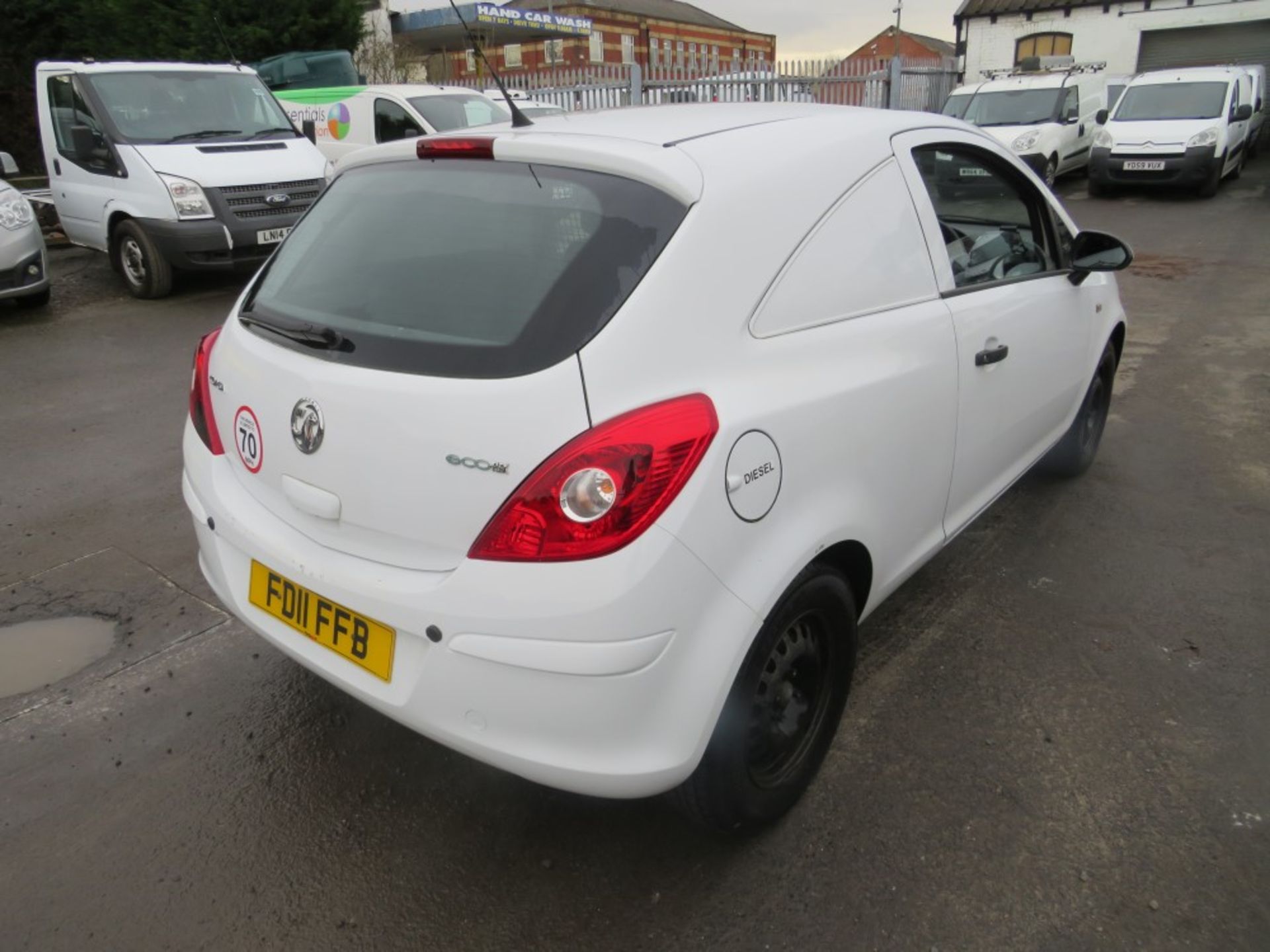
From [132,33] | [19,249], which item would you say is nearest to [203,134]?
[19,249]

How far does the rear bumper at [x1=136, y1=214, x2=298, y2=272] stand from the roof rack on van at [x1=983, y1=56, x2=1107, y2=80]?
14.0 metres

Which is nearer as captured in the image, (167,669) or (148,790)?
(148,790)

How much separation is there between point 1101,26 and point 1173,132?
14846 millimetres

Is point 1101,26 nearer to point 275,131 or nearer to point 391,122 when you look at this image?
point 391,122

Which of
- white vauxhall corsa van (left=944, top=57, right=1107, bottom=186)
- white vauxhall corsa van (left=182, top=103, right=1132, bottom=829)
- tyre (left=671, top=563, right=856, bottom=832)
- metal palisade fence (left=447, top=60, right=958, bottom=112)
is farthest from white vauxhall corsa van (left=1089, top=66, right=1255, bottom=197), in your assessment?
tyre (left=671, top=563, right=856, bottom=832)


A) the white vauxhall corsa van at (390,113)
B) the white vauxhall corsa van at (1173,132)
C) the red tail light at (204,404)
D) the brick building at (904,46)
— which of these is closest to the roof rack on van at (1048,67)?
the white vauxhall corsa van at (1173,132)

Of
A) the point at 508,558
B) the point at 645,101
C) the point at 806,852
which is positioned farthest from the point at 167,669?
the point at 645,101

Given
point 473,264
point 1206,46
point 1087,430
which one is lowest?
point 1087,430

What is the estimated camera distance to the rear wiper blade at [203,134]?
8484 mm

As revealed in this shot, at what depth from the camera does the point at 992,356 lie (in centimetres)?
285

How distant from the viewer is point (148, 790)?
254cm

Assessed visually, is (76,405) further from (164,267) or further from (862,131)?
(862,131)

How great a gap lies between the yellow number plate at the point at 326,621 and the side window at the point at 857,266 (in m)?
1.06

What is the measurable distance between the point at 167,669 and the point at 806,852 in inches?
83.2
